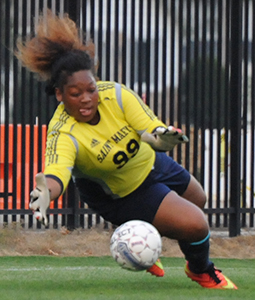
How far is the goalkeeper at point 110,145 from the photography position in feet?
19.7

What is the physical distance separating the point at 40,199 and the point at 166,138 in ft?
3.29

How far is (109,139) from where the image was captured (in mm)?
6125

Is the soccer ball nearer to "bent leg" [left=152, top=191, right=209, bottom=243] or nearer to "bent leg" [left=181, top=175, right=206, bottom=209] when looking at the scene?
"bent leg" [left=152, top=191, right=209, bottom=243]

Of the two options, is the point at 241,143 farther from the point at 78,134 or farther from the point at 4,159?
the point at 78,134

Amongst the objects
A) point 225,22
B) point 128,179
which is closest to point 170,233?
point 128,179

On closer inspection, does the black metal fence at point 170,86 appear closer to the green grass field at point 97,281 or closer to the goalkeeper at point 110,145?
the green grass field at point 97,281

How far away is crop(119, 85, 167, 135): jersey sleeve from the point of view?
604cm

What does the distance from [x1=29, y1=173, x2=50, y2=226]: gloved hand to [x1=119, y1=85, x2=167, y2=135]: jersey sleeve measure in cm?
104

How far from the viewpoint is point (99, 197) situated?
655cm

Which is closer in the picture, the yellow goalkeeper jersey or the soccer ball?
the soccer ball

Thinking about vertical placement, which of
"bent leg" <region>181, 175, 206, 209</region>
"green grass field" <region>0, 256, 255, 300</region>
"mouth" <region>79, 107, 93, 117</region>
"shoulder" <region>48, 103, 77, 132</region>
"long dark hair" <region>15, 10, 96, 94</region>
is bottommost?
"green grass field" <region>0, 256, 255, 300</region>

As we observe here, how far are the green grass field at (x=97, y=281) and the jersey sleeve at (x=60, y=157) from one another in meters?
0.87

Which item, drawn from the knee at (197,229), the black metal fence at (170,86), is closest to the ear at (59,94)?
the knee at (197,229)

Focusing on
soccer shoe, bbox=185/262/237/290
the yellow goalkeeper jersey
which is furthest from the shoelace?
the yellow goalkeeper jersey
